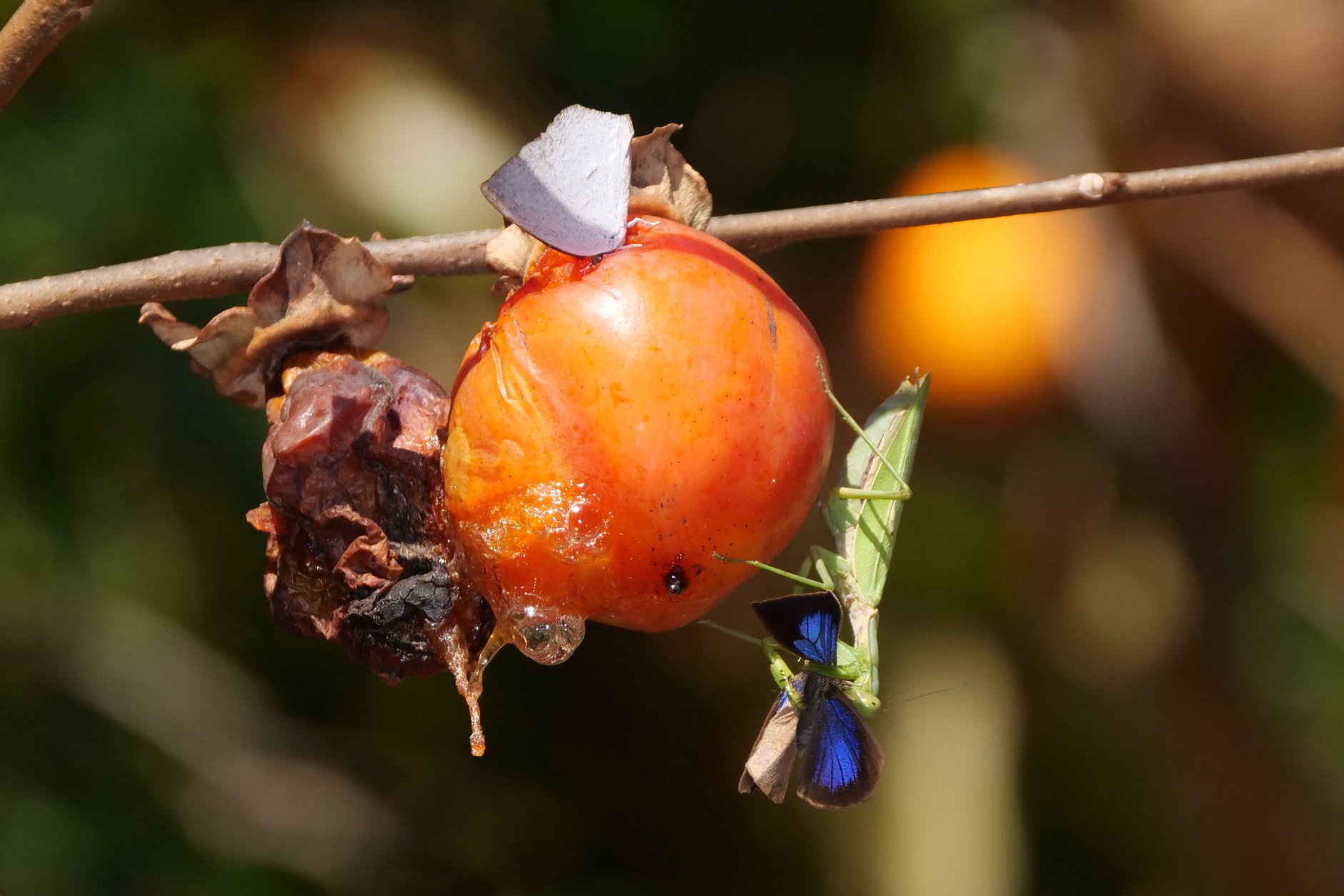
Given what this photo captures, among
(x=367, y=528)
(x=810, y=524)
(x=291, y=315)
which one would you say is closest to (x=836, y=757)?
(x=367, y=528)

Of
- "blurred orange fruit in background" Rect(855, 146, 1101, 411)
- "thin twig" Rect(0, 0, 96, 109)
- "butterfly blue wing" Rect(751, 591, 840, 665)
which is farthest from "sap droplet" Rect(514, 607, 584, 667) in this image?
"blurred orange fruit in background" Rect(855, 146, 1101, 411)

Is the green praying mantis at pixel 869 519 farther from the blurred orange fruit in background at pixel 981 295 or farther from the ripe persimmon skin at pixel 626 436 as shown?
the blurred orange fruit in background at pixel 981 295

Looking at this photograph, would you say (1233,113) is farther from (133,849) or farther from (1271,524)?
(133,849)

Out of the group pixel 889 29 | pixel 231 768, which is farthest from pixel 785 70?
pixel 231 768

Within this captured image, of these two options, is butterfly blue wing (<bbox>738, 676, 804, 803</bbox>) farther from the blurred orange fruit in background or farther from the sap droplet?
the blurred orange fruit in background

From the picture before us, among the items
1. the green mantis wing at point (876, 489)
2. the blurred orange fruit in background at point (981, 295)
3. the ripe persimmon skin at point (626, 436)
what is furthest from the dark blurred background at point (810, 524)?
the ripe persimmon skin at point (626, 436)

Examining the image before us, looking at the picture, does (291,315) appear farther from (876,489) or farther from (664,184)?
(876,489)

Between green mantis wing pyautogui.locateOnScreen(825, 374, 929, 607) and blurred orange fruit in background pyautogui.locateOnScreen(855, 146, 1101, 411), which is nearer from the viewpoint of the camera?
green mantis wing pyautogui.locateOnScreen(825, 374, 929, 607)
